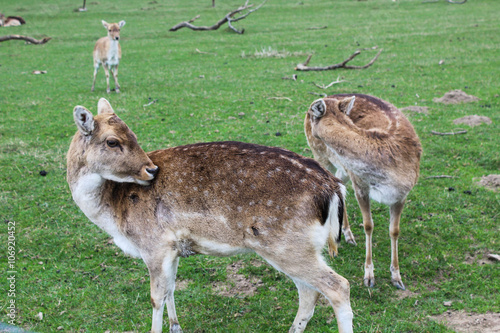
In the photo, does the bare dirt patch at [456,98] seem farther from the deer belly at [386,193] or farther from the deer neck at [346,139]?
the deer belly at [386,193]

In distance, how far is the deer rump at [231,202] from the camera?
11.9 ft

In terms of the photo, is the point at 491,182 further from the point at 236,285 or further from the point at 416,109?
the point at 236,285

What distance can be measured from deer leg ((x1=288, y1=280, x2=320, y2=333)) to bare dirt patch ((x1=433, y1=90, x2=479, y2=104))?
8.21m

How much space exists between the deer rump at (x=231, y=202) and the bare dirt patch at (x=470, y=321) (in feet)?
4.59

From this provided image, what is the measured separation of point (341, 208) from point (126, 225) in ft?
5.89

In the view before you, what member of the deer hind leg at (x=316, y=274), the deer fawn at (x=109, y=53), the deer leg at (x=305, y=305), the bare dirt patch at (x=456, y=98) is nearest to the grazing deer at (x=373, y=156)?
the deer leg at (x=305, y=305)

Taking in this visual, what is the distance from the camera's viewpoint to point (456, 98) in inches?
432

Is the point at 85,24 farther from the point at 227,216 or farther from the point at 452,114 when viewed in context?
the point at 227,216

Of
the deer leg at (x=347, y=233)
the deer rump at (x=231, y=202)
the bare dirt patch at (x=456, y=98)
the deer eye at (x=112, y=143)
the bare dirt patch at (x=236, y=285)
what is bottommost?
the bare dirt patch at (x=236, y=285)

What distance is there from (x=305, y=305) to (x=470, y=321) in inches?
60.1

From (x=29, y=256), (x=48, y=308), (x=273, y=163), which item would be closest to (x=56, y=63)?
(x=29, y=256)

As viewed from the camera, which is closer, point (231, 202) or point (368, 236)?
point (231, 202)

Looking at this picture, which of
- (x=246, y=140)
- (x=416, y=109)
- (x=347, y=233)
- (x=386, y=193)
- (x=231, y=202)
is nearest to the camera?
(x=231, y=202)

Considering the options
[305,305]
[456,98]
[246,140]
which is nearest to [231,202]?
[305,305]
